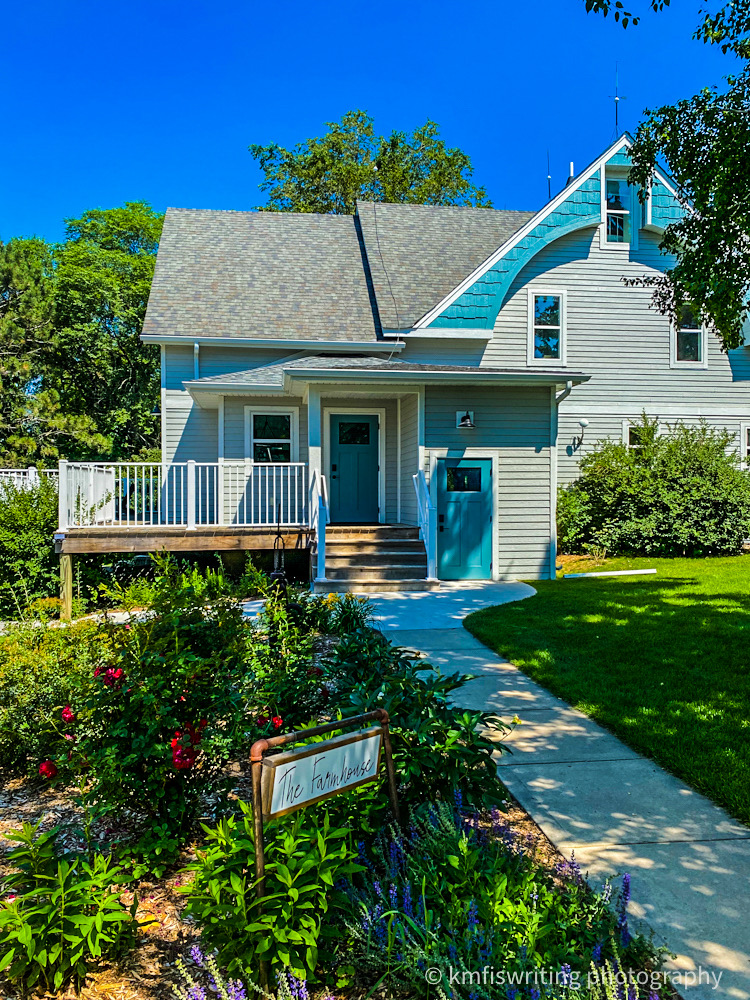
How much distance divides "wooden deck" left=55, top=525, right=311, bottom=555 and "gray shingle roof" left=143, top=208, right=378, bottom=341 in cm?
487

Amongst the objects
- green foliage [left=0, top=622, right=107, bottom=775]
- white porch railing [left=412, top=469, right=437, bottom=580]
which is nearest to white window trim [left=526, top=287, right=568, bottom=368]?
white porch railing [left=412, top=469, right=437, bottom=580]

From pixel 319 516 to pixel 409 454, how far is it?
258 centimetres

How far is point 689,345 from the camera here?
51.5ft

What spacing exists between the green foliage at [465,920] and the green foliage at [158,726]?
3.00 ft

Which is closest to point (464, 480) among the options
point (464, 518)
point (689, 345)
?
point (464, 518)

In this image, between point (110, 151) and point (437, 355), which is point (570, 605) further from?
point (110, 151)

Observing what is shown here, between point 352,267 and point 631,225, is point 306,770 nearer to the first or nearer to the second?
point 352,267

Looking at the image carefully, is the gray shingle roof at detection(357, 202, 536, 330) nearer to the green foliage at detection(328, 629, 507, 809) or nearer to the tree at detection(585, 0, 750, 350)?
the tree at detection(585, 0, 750, 350)

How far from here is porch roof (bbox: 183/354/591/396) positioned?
10883 mm

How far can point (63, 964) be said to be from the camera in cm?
211

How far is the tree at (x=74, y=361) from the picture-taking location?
20.3 m

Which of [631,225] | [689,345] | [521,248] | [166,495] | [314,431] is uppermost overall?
[631,225]

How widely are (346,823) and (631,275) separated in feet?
50.0


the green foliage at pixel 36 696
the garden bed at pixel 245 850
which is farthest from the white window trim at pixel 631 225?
the green foliage at pixel 36 696
